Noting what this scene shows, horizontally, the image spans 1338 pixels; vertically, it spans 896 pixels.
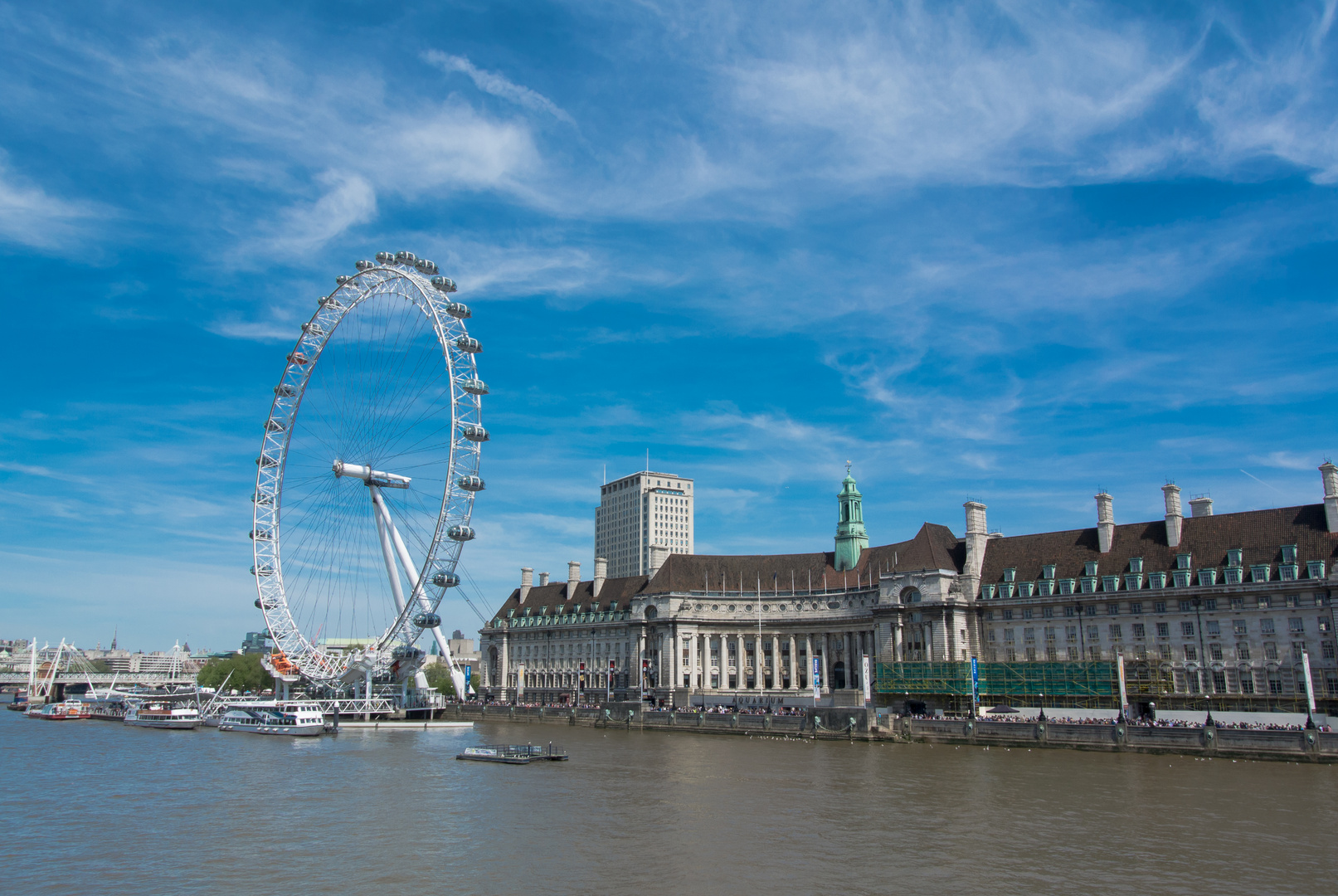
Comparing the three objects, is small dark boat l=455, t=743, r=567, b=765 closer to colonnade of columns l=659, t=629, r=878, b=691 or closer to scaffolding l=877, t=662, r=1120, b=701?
scaffolding l=877, t=662, r=1120, b=701

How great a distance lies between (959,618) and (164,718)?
89602 millimetres

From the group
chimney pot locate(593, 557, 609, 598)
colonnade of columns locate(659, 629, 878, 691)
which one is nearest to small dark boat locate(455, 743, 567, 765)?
colonnade of columns locate(659, 629, 878, 691)

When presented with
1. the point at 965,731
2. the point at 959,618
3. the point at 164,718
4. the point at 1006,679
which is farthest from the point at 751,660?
the point at 164,718

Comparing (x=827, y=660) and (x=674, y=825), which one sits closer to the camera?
(x=674, y=825)

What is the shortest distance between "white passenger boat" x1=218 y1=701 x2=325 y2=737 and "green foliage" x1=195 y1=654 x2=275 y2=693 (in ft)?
242

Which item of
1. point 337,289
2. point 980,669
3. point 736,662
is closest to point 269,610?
point 337,289

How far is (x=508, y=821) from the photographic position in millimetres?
43500

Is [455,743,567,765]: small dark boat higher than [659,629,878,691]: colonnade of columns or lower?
lower

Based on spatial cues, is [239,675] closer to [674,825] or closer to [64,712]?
[64,712]

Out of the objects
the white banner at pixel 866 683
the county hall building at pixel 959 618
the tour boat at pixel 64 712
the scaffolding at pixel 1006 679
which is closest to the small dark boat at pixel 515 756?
the white banner at pixel 866 683

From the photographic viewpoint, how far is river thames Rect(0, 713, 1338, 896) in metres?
33.1

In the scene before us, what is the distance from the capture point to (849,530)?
13550cm

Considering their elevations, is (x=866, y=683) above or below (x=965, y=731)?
above

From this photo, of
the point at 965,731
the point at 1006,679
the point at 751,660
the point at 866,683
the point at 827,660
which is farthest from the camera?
the point at 751,660
